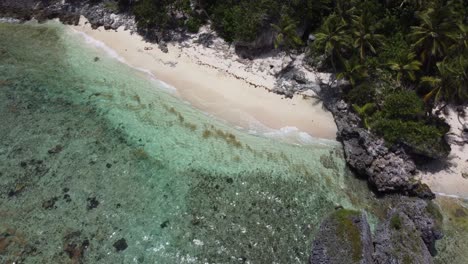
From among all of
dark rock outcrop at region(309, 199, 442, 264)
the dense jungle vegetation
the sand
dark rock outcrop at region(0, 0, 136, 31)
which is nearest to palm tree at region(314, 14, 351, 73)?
the dense jungle vegetation

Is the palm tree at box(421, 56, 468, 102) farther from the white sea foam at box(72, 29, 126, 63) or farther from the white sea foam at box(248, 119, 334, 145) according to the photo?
the white sea foam at box(72, 29, 126, 63)

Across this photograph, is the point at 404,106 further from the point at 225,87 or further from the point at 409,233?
the point at 225,87

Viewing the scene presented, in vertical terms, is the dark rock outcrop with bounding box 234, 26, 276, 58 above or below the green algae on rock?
above

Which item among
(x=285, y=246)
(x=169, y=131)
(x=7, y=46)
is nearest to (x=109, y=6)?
(x=7, y=46)

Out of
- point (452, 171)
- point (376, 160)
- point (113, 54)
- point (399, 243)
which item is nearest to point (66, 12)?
point (113, 54)

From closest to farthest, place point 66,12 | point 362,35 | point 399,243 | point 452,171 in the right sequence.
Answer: point 399,243 → point 452,171 → point 362,35 → point 66,12

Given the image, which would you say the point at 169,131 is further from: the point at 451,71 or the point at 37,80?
the point at 451,71
